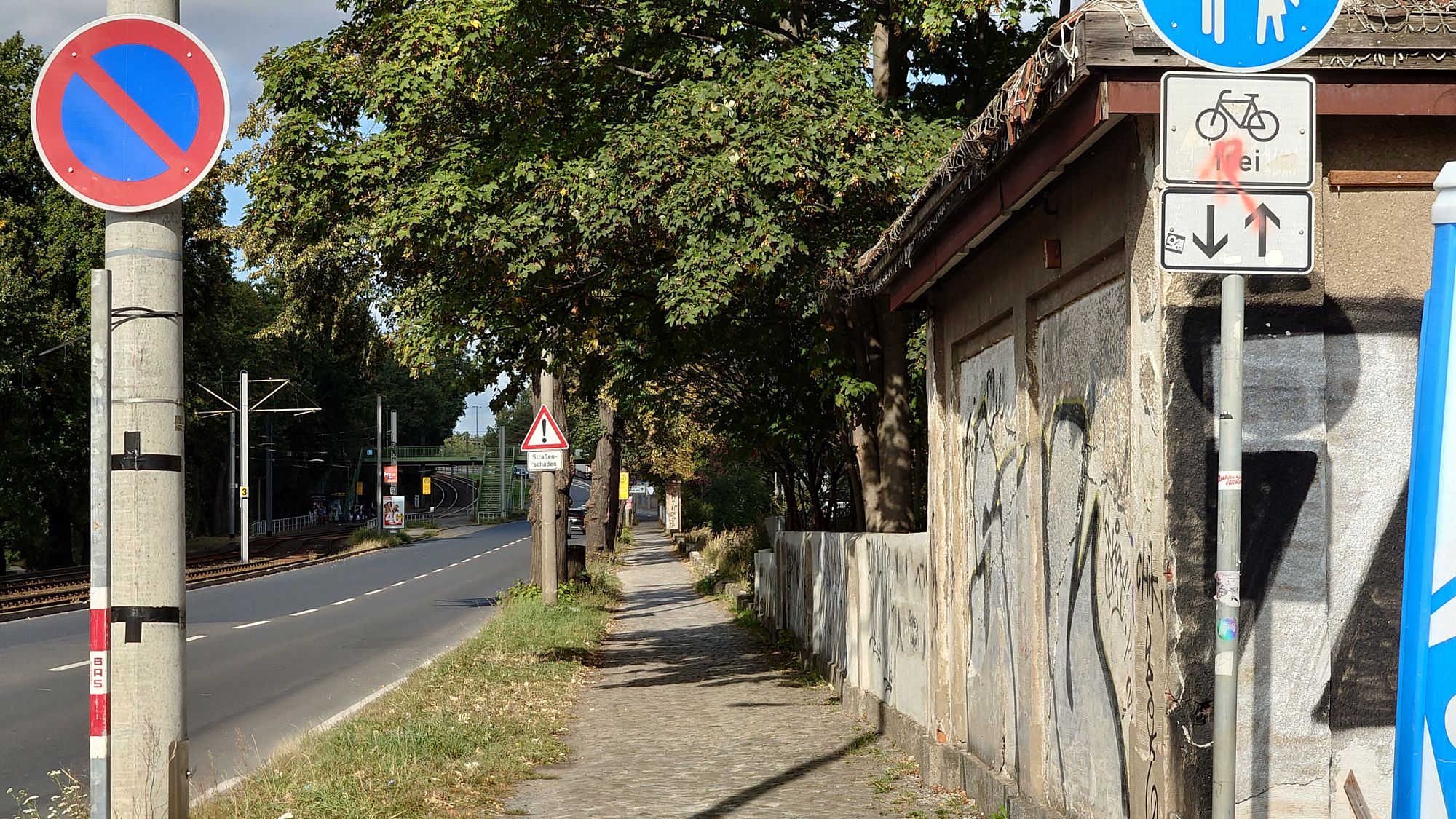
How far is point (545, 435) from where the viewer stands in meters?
18.8

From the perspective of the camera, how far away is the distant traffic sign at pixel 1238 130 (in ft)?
12.1

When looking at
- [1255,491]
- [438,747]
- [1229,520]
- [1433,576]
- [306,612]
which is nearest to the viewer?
[1433,576]

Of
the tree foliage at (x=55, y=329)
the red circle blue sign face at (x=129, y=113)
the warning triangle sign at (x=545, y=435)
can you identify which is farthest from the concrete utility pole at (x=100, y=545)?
the tree foliage at (x=55, y=329)

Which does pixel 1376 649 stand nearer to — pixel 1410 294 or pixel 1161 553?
pixel 1161 553

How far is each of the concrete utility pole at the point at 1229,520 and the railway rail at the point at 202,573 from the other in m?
10.6

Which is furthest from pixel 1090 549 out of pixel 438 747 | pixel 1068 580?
pixel 438 747

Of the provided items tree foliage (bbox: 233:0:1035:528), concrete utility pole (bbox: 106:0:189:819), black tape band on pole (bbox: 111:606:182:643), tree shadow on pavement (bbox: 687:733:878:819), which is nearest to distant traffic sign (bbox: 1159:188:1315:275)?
concrete utility pole (bbox: 106:0:189:819)

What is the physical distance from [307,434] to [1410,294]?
312ft

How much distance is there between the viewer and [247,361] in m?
66.8

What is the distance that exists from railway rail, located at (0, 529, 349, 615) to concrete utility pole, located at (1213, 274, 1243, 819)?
1061 cm

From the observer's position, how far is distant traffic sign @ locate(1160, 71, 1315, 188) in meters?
3.67

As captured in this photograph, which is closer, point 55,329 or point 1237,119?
point 1237,119

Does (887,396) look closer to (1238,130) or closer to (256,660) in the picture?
(256,660)

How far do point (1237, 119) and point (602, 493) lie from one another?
114 ft
